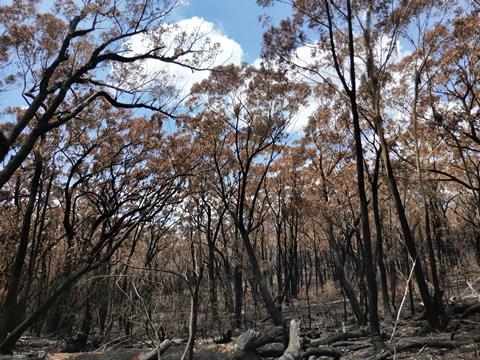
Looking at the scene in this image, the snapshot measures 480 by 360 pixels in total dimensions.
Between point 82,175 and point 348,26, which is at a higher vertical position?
point 348,26

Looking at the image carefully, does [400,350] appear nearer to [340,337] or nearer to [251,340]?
[340,337]

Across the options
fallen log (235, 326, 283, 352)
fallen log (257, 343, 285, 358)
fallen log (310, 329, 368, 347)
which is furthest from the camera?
fallen log (310, 329, 368, 347)

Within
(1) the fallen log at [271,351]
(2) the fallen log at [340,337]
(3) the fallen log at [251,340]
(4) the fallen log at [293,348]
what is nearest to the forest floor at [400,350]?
(3) the fallen log at [251,340]

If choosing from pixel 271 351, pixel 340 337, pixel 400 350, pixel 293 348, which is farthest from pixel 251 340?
pixel 340 337

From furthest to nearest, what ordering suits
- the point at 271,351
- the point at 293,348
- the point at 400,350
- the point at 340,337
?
the point at 340,337, the point at 400,350, the point at 271,351, the point at 293,348

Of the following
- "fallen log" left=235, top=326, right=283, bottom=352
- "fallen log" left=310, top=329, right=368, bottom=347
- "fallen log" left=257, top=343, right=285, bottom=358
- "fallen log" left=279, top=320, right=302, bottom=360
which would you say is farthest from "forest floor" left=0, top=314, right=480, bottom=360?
"fallen log" left=279, top=320, right=302, bottom=360

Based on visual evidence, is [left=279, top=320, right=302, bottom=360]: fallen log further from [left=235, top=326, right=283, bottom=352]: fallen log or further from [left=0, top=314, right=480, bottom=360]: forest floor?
[left=0, top=314, right=480, bottom=360]: forest floor

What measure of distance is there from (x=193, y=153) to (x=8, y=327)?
10.1 meters

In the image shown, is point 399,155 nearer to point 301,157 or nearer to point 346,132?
point 346,132

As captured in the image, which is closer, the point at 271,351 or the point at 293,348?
the point at 293,348

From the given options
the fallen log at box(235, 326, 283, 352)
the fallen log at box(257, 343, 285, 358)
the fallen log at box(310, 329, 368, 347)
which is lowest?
the fallen log at box(310, 329, 368, 347)

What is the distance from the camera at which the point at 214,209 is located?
24.1 m

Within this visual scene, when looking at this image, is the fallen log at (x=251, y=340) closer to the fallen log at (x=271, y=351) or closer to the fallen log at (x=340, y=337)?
the fallen log at (x=271, y=351)

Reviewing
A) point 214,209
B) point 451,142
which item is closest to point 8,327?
point 214,209
